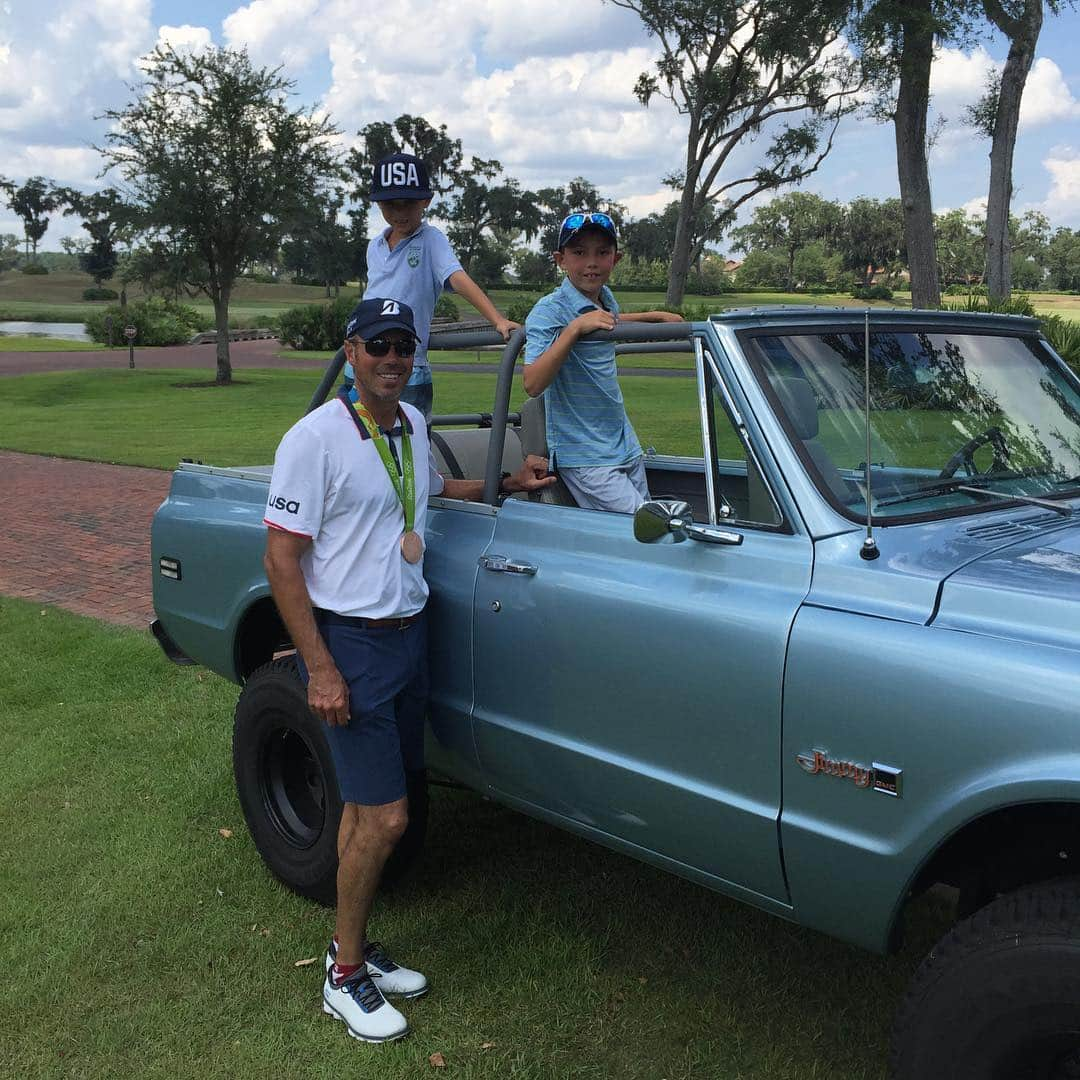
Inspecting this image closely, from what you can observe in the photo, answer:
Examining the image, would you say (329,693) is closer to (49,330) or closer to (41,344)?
(41,344)

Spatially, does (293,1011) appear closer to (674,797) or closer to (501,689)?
(501,689)

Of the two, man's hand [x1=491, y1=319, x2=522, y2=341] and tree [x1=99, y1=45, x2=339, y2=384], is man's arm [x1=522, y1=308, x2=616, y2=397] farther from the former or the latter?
tree [x1=99, y1=45, x2=339, y2=384]

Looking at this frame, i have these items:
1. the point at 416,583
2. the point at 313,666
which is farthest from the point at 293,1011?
the point at 416,583

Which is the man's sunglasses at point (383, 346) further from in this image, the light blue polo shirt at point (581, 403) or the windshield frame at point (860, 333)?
the windshield frame at point (860, 333)

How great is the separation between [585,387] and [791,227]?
10797 cm

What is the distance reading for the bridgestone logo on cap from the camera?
12.7 ft

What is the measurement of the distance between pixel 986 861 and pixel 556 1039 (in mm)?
1287

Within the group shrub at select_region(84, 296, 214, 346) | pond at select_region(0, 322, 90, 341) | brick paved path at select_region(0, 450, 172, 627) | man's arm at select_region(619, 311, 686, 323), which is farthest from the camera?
pond at select_region(0, 322, 90, 341)

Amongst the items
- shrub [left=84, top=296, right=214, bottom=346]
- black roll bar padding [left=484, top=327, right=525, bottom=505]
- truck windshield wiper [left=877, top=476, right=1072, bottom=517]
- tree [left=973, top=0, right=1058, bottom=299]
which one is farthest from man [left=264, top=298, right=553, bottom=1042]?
shrub [left=84, top=296, right=214, bottom=346]

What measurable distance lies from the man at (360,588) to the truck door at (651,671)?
296 millimetres

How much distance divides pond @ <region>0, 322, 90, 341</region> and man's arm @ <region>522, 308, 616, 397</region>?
180ft

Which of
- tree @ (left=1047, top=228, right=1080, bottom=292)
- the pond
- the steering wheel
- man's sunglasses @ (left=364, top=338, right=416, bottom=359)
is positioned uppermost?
tree @ (left=1047, top=228, right=1080, bottom=292)

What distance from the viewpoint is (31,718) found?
214 inches

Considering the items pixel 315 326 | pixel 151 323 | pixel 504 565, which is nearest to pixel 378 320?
pixel 504 565
